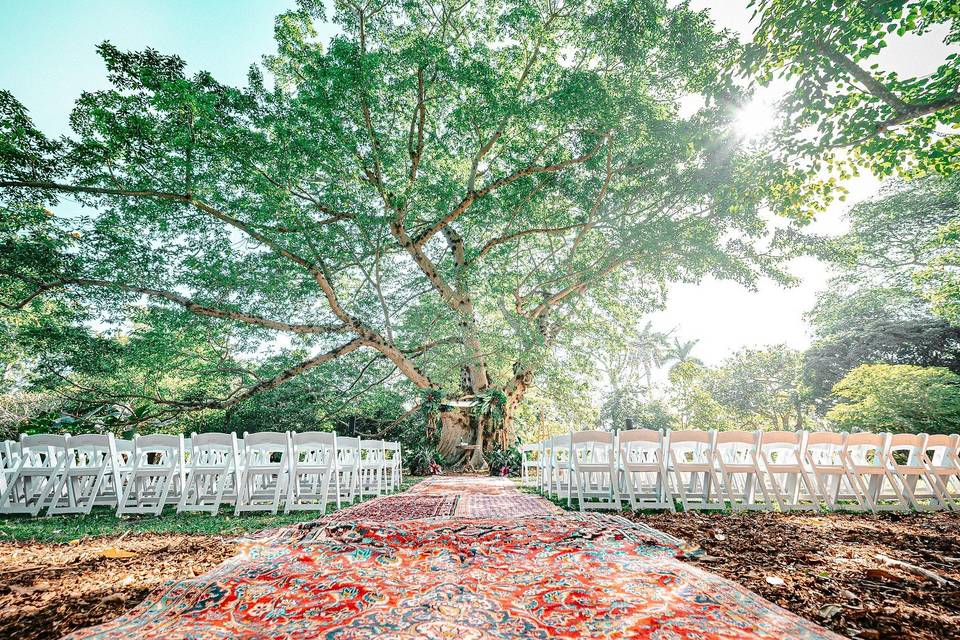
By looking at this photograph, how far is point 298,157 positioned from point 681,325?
35735 mm

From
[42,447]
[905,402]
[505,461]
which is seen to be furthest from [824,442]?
[905,402]

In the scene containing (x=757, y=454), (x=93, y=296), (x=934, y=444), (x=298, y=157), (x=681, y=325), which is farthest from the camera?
(x=681, y=325)

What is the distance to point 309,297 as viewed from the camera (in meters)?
12.9

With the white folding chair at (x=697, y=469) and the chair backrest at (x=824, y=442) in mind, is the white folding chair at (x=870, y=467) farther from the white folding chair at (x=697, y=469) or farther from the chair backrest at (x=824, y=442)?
the white folding chair at (x=697, y=469)

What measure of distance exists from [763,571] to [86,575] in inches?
166

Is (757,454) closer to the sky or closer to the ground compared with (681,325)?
closer to the ground

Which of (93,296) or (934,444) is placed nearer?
(934,444)

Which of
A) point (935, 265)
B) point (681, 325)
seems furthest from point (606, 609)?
point (681, 325)

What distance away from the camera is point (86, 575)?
2.65 metres

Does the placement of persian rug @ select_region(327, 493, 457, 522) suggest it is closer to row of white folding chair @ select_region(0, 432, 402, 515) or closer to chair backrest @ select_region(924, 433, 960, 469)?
row of white folding chair @ select_region(0, 432, 402, 515)

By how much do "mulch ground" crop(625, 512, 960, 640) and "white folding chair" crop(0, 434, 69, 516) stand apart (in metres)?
7.17

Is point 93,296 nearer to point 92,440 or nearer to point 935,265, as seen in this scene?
point 92,440

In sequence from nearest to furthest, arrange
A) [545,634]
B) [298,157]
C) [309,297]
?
[545,634]
[298,157]
[309,297]

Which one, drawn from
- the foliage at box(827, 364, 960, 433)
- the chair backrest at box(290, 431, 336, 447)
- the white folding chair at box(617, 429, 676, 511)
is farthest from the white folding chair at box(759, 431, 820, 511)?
the foliage at box(827, 364, 960, 433)
